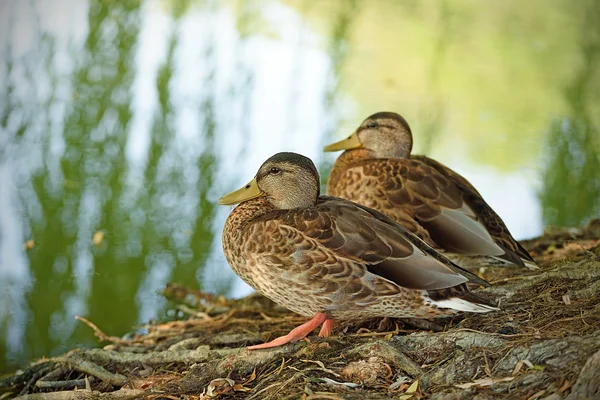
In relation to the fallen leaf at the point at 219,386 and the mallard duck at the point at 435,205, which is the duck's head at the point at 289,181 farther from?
the fallen leaf at the point at 219,386

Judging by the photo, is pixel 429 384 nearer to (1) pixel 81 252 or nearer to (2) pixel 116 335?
(2) pixel 116 335

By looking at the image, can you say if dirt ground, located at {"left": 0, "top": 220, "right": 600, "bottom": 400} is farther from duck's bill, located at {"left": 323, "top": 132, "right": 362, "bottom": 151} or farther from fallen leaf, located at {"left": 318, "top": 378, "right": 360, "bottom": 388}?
duck's bill, located at {"left": 323, "top": 132, "right": 362, "bottom": 151}

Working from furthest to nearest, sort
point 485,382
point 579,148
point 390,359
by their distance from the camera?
1. point 579,148
2. point 390,359
3. point 485,382

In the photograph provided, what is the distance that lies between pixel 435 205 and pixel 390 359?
1.14m

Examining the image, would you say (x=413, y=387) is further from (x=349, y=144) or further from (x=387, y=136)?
(x=349, y=144)

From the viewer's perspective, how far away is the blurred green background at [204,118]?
17.4ft

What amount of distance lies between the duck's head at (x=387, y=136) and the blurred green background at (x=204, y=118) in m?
1.64

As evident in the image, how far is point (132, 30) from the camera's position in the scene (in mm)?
5805

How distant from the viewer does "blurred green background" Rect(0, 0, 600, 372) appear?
A: 5316mm

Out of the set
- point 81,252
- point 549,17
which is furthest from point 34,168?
point 549,17

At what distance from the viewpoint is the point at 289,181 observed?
336 centimetres

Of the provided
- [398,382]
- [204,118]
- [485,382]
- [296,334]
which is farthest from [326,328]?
[204,118]

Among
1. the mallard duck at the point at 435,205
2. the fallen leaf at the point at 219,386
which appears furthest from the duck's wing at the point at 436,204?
the fallen leaf at the point at 219,386

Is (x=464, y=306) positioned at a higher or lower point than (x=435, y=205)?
lower
